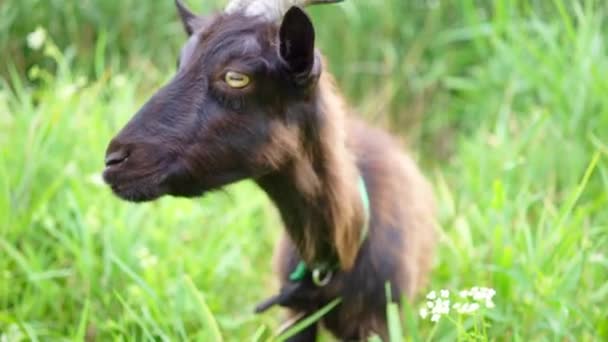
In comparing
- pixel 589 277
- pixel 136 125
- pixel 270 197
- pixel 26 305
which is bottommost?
pixel 589 277

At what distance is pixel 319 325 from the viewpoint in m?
4.06

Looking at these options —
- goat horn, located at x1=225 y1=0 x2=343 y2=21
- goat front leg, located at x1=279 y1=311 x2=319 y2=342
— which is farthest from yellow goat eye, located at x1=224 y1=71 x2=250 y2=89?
goat front leg, located at x1=279 y1=311 x2=319 y2=342

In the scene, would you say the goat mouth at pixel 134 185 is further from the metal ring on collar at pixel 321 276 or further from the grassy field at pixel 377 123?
the metal ring on collar at pixel 321 276

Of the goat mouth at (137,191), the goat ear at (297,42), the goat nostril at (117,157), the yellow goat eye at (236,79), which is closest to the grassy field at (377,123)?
the goat mouth at (137,191)

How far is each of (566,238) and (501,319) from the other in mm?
420

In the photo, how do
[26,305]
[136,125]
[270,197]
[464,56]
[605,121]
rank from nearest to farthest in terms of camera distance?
[136,125] → [270,197] → [26,305] → [605,121] → [464,56]

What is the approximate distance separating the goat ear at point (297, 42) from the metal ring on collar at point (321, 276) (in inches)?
35.1

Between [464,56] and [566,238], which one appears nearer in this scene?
[566,238]

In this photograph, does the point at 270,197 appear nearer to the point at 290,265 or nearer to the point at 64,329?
the point at 290,265

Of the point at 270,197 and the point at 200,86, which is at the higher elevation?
the point at 200,86

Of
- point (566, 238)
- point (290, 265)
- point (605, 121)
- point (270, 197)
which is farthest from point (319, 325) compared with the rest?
point (605, 121)

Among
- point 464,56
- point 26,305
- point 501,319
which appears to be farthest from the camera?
point 464,56

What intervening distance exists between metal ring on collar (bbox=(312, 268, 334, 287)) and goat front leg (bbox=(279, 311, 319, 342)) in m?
0.18

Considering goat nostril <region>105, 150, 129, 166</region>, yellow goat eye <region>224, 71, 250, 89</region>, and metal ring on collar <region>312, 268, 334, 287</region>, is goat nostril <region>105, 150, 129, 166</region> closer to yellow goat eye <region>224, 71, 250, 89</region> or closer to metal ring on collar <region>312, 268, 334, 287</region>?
yellow goat eye <region>224, 71, 250, 89</region>
